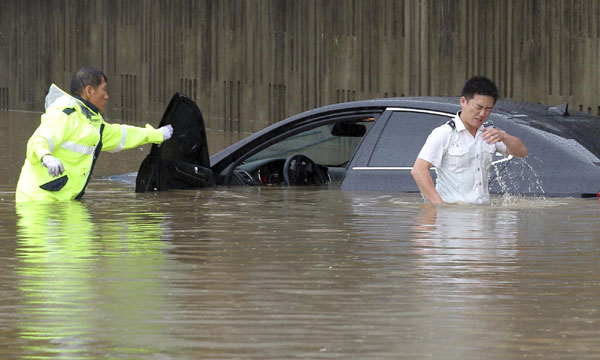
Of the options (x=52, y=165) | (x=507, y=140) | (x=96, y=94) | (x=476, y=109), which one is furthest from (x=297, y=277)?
(x=96, y=94)

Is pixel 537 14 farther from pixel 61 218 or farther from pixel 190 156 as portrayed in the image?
pixel 61 218

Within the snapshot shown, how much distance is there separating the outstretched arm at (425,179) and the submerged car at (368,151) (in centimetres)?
44

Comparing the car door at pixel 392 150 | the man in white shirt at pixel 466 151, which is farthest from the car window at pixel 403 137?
the man in white shirt at pixel 466 151

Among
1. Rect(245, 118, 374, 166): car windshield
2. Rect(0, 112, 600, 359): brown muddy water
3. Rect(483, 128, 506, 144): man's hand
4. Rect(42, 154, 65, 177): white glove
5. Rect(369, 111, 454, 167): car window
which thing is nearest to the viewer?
Rect(0, 112, 600, 359): brown muddy water

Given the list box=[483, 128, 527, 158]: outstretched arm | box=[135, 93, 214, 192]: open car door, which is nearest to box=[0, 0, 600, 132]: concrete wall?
box=[135, 93, 214, 192]: open car door

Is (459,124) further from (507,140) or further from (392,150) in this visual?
(392,150)

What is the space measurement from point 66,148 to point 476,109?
271cm

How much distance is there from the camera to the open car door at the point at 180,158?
32.4 feet

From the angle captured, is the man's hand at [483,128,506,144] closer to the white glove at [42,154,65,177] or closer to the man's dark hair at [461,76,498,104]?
the man's dark hair at [461,76,498,104]

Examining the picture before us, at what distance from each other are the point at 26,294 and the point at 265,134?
337 centimetres

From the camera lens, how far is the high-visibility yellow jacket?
365 inches

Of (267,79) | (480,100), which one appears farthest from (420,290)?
(267,79)

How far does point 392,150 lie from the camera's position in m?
8.87

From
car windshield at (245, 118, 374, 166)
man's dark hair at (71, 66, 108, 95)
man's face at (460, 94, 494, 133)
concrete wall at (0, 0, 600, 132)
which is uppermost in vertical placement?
concrete wall at (0, 0, 600, 132)
